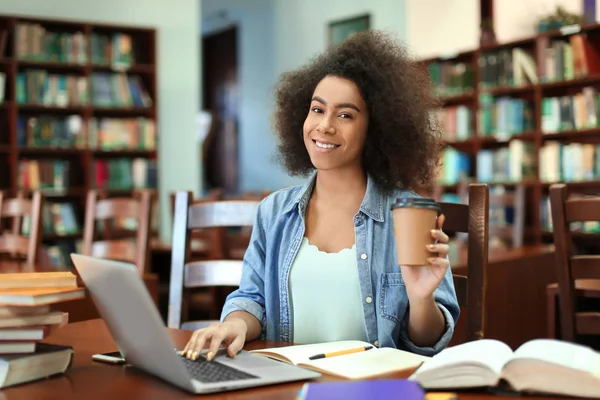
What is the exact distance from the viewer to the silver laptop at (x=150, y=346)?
0.94 meters

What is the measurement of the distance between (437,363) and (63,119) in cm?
565

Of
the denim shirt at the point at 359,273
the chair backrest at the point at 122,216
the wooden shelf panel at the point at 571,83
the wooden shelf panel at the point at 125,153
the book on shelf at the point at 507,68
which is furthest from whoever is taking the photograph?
the wooden shelf panel at the point at 125,153

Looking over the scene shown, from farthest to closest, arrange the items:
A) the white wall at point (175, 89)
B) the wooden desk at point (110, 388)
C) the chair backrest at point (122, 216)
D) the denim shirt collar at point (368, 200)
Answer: the white wall at point (175, 89) → the chair backrest at point (122, 216) → the denim shirt collar at point (368, 200) → the wooden desk at point (110, 388)

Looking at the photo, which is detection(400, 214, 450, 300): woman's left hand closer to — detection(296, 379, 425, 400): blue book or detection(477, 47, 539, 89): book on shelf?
detection(296, 379, 425, 400): blue book

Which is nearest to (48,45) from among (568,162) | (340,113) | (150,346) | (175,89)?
(175,89)

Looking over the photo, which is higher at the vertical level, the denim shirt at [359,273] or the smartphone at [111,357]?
the denim shirt at [359,273]

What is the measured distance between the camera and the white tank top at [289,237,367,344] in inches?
58.0

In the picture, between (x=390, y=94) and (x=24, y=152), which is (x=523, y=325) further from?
(x=24, y=152)

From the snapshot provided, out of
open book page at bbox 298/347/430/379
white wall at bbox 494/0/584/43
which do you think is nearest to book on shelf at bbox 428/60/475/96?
white wall at bbox 494/0/584/43

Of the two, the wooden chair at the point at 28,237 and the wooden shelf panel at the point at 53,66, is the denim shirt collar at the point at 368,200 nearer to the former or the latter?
the wooden chair at the point at 28,237

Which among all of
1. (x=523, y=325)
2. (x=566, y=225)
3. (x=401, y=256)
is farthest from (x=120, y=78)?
(x=401, y=256)

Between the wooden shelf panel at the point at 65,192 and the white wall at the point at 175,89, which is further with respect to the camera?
the white wall at the point at 175,89

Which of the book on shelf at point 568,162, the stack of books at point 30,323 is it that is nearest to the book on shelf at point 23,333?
the stack of books at point 30,323

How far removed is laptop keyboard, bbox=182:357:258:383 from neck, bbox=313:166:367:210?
0.55 meters
